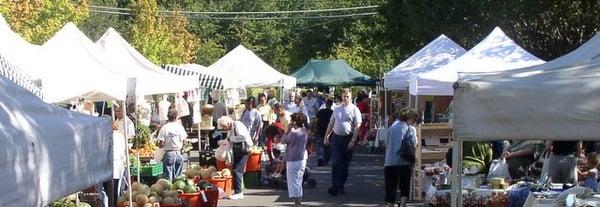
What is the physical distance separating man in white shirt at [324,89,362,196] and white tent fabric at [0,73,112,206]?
410 inches

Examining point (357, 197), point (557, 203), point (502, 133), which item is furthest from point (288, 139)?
point (502, 133)

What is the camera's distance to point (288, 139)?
579 inches

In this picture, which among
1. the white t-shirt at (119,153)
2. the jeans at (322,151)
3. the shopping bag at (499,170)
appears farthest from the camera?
the jeans at (322,151)

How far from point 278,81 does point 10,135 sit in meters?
22.6

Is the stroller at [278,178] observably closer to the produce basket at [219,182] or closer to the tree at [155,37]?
the produce basket at [219,182]

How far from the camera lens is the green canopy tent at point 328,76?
3578 cm

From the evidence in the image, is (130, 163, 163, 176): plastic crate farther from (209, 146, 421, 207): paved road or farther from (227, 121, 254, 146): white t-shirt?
(227, 121, 254, 146): white t-shirt

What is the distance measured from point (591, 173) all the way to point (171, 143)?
22.4 feet

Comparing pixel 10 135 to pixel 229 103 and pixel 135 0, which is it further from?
pixel 135 0

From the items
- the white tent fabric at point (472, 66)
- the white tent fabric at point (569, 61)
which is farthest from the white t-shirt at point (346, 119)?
the white tent fabric at point (569, 61)

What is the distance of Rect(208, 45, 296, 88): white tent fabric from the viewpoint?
1001 inches

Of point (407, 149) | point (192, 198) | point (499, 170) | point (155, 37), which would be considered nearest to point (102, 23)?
point (155, 37)

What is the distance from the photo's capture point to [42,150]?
488 cm

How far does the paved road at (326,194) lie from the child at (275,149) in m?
0.44
